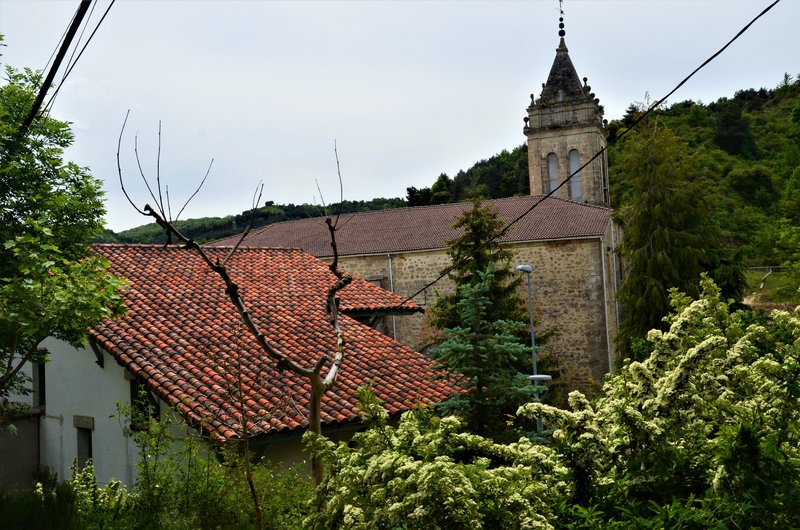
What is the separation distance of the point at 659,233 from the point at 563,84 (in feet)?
44.3

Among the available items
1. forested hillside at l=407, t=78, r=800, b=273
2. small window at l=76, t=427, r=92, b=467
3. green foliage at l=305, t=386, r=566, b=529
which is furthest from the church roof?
green foliage at l=305, t=386, r=566, b=529

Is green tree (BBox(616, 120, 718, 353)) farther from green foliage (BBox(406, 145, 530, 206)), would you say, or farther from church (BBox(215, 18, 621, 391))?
green foliage (BBox(406, 145, 530, 206))

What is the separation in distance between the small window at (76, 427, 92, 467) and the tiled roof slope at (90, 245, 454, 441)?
240 cm

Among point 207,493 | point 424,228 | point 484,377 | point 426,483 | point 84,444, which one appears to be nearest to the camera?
point 426,483

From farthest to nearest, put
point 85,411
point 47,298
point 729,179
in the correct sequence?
point 729,179 → point 85,411 → point 47,298

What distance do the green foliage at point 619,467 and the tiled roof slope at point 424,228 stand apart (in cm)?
1986

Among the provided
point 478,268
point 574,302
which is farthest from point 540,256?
point 478,268

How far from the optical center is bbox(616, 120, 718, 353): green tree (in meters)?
22.0

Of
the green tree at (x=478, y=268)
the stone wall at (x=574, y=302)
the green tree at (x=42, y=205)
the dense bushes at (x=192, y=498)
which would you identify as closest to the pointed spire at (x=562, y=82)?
the stone wall at (x=574, y=302)

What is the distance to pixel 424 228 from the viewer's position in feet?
93.0

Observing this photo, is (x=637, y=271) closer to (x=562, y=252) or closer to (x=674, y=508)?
(x=562, y=252)

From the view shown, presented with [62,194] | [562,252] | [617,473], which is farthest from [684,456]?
[562,252]

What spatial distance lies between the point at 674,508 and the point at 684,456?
2.31 feet

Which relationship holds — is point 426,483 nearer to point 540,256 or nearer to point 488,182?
point 540,256
